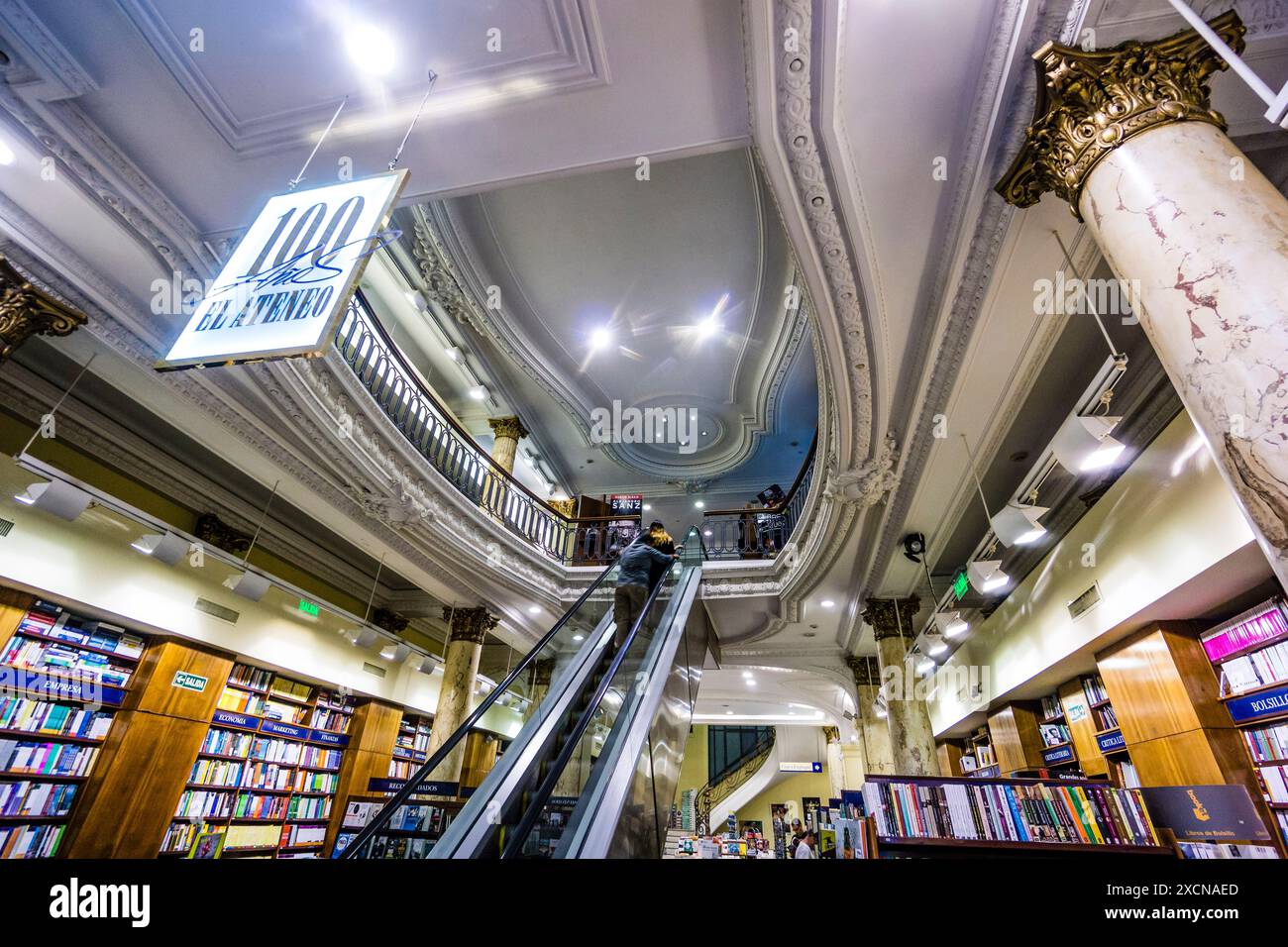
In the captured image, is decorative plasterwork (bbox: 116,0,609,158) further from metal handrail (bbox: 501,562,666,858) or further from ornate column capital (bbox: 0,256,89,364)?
metal handrail (bbox: 501,562,666,858)

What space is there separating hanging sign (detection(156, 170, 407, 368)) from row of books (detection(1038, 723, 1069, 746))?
7.58m

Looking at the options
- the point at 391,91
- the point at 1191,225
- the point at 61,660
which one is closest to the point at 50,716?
the point at 61,660

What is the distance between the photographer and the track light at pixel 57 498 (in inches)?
169

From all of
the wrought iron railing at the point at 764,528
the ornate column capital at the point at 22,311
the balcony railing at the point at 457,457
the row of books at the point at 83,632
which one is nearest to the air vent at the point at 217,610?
the row of books at the point at 83,632

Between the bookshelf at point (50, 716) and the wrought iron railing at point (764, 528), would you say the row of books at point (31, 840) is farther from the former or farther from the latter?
the wrought iron railing at point (764, 528)

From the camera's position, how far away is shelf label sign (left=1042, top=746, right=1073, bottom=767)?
5.62 meters

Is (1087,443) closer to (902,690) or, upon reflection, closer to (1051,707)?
(902,690)

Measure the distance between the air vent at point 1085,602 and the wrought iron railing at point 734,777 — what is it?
14.5 metres

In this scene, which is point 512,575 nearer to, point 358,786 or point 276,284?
point 358,786

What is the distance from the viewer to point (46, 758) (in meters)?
4.78

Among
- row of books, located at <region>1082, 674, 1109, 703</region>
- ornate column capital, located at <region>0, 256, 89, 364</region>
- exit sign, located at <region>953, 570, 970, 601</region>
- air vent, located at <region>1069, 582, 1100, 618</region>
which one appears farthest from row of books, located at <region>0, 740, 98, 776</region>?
row of books, located at <region>1082, 674, 1109, 703</region>

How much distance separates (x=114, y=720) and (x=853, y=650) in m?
9.70
